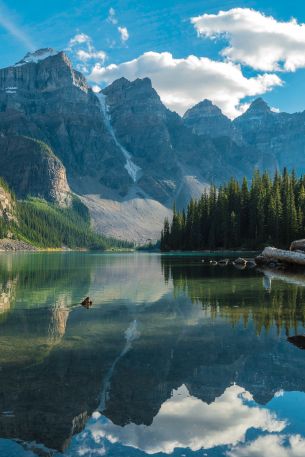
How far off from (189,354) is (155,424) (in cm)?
514

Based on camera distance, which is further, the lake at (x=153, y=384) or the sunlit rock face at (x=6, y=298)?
the sunlit rock face at (x=6, y=298)

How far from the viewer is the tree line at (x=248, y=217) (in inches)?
4286

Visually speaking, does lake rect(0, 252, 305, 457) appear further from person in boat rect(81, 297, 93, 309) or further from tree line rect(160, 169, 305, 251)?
tree line rect(160, 169, 305, 251)

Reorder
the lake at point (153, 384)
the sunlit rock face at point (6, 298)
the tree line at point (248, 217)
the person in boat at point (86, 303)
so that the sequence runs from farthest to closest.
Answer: the tree line at point (248, 217)
the person in boat at point (86, 303)
the sunlit rock face at point (6, 298)
the lake at point (153, 384)

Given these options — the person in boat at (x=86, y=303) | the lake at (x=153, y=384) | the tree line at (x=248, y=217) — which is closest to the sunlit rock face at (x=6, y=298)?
the lake at (x=153, y=384)

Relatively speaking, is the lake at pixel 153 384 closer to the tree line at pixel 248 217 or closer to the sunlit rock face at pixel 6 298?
the sunlit rock face at pixel 6 298

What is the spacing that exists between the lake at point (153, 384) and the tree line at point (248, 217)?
9023 cm

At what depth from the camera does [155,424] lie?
9.14 meters

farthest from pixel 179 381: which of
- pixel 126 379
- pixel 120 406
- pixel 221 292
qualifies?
pixel 221 292

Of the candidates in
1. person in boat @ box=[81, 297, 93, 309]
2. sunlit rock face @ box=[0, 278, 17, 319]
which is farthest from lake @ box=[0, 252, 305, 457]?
person in boat @ box=[81, 297, 93, 309]

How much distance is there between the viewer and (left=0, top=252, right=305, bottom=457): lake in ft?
27.6

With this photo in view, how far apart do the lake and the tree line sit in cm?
9023

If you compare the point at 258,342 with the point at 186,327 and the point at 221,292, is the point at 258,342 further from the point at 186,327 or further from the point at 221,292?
the point at 221,292

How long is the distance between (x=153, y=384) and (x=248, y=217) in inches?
4874
